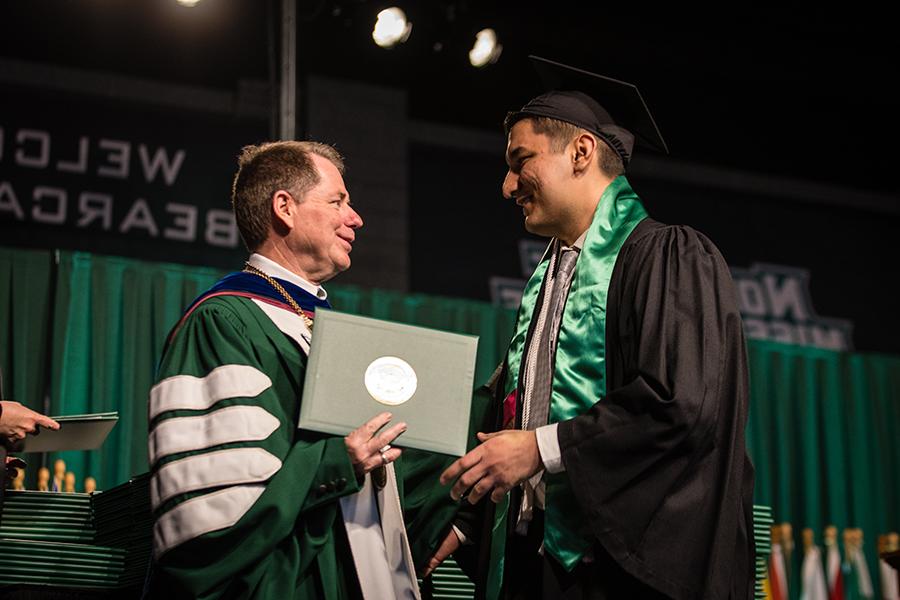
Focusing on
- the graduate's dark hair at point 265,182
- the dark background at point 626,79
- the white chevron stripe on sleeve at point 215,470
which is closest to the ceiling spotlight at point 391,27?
the dark background at point 626,79

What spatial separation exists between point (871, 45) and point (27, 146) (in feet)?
19.0

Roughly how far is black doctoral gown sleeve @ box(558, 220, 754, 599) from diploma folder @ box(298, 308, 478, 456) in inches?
10.8

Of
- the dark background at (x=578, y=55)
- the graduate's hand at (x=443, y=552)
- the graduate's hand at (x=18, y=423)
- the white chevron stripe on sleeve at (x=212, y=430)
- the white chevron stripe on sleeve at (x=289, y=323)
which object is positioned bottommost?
the graduate's hand at (x=443, y=552)

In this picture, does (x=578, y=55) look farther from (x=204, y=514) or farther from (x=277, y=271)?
(x=204, y=514)

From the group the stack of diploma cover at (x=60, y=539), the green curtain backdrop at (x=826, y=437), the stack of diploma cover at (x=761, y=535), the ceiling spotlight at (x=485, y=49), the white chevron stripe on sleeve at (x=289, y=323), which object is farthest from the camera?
the green curtain backdrop at (x=826, y=437)

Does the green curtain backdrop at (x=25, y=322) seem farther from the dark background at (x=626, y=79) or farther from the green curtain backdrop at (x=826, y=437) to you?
the green curtain backdrop at (x=826, y=437)

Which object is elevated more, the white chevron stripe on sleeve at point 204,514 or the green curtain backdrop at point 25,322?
the green curtain backdrop at point 25,322

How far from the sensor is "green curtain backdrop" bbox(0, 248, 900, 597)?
6.41 meters

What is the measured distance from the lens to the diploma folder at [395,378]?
95.5 inches

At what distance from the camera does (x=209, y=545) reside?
2385 millimetres

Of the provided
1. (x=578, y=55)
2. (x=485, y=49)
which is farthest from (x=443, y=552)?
(x=578, y=55)

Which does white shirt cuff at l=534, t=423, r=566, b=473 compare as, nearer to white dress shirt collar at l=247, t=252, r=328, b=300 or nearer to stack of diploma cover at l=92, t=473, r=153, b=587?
white dress shirt collar at l=247, t=252, r=328, b=300

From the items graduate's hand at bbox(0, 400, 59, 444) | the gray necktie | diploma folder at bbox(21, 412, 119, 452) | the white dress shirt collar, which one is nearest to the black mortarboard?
the gray necktie

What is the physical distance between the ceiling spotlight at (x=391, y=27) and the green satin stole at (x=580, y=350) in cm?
419
